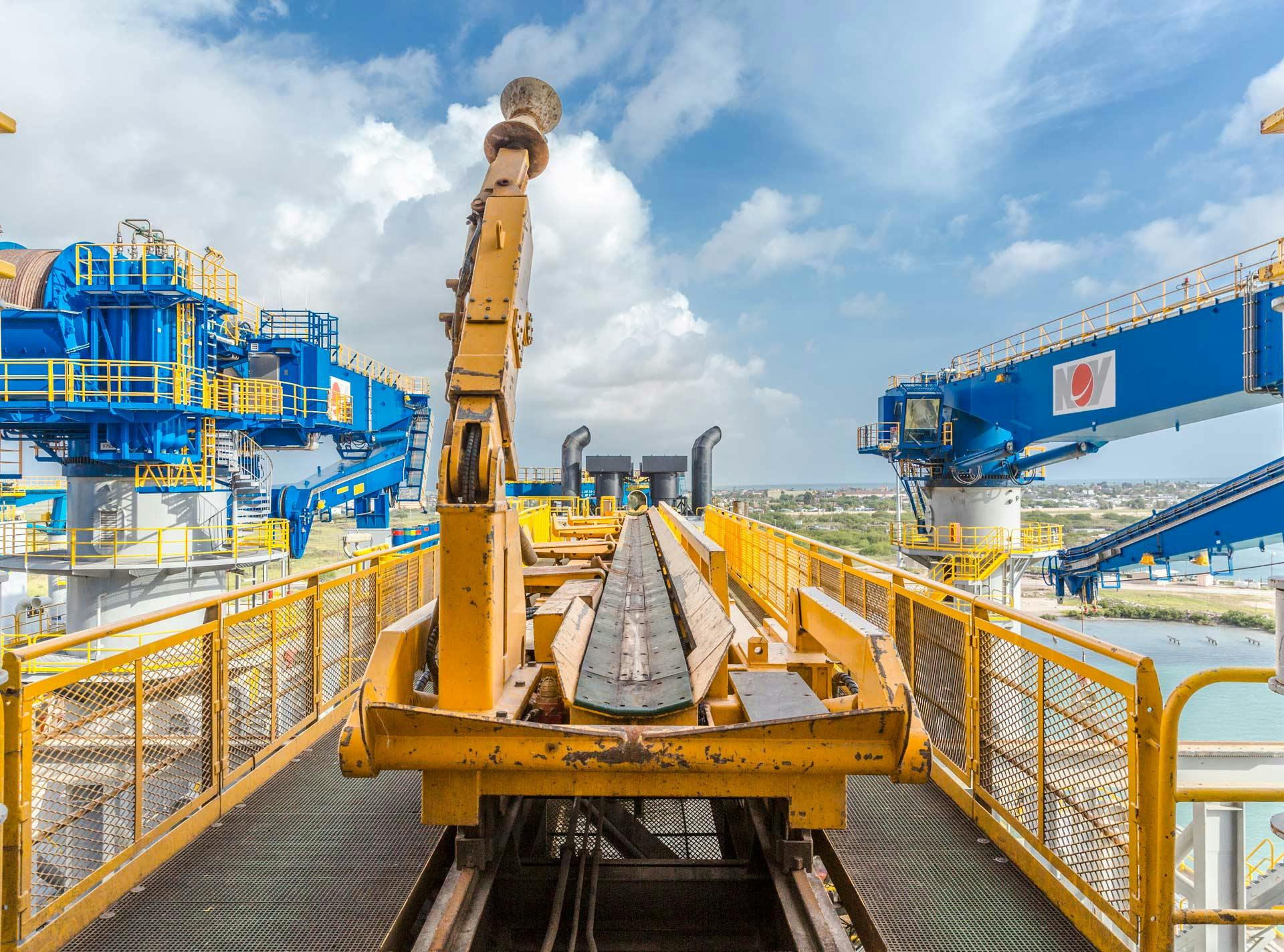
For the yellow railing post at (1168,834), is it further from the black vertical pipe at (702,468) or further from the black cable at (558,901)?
the black vertical pipe at (702,468)

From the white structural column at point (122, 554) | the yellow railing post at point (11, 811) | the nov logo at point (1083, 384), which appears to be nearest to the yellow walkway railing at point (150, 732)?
the yellow railing post at point (11, 811)

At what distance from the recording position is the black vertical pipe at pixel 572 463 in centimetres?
2664

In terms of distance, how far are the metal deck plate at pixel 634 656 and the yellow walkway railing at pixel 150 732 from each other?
2.05 m

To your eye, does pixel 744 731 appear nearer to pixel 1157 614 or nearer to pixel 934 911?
pixel 934 911

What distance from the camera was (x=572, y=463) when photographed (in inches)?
1055

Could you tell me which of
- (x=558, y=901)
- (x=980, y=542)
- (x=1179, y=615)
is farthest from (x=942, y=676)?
(x=1179, y=615)

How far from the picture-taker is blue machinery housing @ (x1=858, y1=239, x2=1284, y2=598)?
40.3 feet

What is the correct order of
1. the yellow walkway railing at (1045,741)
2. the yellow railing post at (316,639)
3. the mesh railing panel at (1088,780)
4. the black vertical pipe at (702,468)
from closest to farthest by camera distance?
1. the yellow walkway railing at (1045,741)
2. the mesh railing panel at (1088,780)
3. the yellow railing post at (316,639)
4. the black vertical pipe at (702,468)

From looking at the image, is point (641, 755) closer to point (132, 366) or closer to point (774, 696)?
point (774, 696)

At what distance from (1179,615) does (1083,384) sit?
4884cm

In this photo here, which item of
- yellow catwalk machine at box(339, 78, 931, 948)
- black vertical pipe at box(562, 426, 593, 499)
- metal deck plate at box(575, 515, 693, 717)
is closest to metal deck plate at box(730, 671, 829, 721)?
yellow catwalk machine at box(339, 78, 931, 948)

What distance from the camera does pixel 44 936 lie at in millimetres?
2553

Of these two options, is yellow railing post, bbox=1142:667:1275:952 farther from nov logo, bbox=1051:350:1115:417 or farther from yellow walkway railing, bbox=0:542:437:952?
nov logo, bbox=1051:350:1115:417

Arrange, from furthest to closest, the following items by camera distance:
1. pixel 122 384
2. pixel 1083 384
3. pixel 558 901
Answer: pixel 1083 384
pixel 122 384
pixel 558 901
